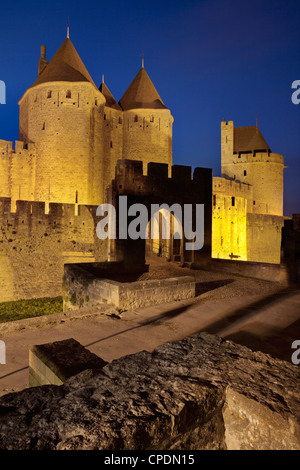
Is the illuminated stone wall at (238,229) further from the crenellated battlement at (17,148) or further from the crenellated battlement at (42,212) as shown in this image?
the crenellated battlement at (17,148)

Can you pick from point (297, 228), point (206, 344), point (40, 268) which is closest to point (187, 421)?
point (206, 344)

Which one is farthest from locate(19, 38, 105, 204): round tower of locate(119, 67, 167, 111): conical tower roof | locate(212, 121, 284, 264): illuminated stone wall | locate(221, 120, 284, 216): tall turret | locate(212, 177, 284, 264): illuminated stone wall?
locate(221, 120, 284, 216): tall turret

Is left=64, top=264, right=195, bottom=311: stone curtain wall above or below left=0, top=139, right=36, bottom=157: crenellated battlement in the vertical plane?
below

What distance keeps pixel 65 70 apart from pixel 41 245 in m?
14.7

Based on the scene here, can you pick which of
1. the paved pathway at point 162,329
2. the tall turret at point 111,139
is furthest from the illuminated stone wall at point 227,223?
the paved pathway at point 162,329

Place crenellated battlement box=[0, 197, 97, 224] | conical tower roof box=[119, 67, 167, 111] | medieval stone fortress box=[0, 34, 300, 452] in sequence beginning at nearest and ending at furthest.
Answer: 1. medieval stone fortress box=[0, 34, 300, 452]
2. crenellated battlement box=[0, 197, 97, 224]
3. conical tower roof box=[119, 67, 167, 111]

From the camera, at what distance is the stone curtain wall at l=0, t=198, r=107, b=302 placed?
15.8m

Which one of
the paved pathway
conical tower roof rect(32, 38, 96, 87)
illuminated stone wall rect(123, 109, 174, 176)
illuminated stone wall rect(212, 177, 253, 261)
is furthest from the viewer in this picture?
illuminated stone wall rect(212, 177, 253, 261)

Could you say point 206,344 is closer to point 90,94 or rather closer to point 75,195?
point 75,195

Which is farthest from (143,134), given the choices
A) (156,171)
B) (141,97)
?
(156,171)

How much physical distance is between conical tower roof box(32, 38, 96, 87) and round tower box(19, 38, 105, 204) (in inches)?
2.9

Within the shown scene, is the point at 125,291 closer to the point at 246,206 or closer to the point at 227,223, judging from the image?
the point at 227,223

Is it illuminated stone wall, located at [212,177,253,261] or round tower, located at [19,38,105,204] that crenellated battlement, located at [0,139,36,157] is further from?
illuminated stone wall, located at [212,177,253,261]

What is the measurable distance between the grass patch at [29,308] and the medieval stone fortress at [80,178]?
737mm
